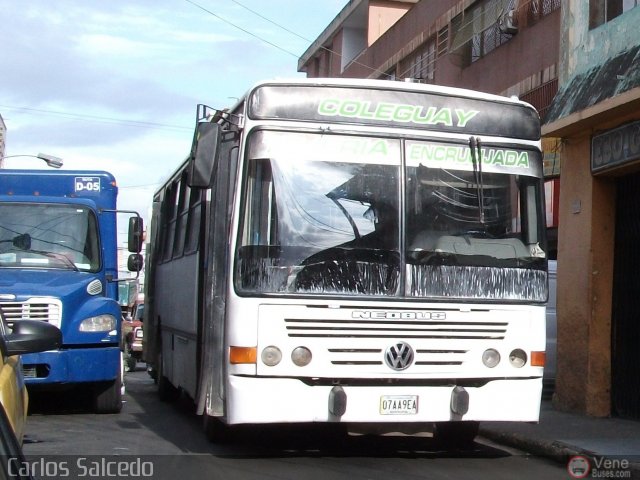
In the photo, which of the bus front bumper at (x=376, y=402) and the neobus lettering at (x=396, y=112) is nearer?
the bus front bumper at (x=376, y=402)

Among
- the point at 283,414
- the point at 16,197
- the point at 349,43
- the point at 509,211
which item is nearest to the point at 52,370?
the point at 16,197

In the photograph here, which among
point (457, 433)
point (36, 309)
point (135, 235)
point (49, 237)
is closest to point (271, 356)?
point (457, 433)

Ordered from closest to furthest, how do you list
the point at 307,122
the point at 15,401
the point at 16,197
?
1. the point at 15,401
2. the point at 307,122
3. the point at 16,197

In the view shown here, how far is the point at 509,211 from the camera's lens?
8203 millimetres

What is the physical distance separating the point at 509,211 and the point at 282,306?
7.29 ft

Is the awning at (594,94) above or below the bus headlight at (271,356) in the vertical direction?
above

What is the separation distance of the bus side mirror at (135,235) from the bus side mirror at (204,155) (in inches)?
194

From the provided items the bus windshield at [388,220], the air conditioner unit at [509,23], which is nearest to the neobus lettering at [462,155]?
the bus windshield at [388,220]

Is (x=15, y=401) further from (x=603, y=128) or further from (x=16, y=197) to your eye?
(x=603, y=128)

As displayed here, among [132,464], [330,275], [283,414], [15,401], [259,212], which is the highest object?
[259,212]

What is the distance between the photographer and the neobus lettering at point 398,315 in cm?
759

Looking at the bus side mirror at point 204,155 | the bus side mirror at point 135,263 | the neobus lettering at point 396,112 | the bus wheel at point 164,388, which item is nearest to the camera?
the bus side mirror at point 204,155

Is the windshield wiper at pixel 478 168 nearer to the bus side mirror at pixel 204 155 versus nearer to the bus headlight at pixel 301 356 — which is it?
the bus headlight at pixel 301 356

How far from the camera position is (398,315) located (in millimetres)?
7676
